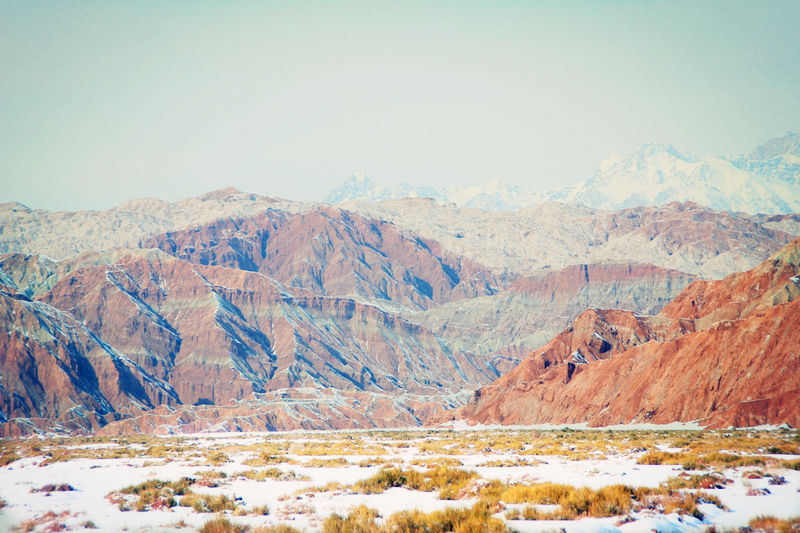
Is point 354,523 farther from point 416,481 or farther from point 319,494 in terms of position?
point 416,481

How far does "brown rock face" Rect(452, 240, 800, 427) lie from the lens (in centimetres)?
8250

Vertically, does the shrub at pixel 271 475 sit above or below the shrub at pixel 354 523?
below

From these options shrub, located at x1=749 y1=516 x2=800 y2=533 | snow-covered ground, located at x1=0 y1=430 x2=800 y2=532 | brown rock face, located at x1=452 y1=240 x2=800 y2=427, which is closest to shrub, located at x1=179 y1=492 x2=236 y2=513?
snow-covered ground, located at x1=0 y1=430 x2=800 y2=532

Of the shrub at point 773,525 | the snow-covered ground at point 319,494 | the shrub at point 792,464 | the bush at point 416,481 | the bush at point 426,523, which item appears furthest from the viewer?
the shrub at point 792,464

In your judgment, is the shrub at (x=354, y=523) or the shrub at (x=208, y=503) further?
the shrub at (x=208, y=503)

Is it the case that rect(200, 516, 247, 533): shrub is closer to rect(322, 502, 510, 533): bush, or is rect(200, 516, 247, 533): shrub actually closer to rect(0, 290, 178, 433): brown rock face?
rect(322, 502, 510, 533): bush

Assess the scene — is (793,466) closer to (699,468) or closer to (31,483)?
(699,468)

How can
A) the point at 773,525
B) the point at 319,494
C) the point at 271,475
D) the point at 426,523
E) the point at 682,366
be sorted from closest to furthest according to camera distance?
the point at 773,525 → the point at 426,523 → the point at 319,494 → the point at 271,475 → the point at 682,366

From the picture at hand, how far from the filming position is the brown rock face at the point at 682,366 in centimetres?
8250

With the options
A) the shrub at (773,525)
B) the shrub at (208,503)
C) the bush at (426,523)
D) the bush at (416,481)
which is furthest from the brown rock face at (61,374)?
the shrub at (773,525)

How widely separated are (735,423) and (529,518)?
210 ft

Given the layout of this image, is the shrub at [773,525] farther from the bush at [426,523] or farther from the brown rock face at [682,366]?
the brown rock face at [682,366]

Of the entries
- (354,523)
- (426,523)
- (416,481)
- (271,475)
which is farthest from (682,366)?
(354,523)

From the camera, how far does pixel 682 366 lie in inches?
3804
